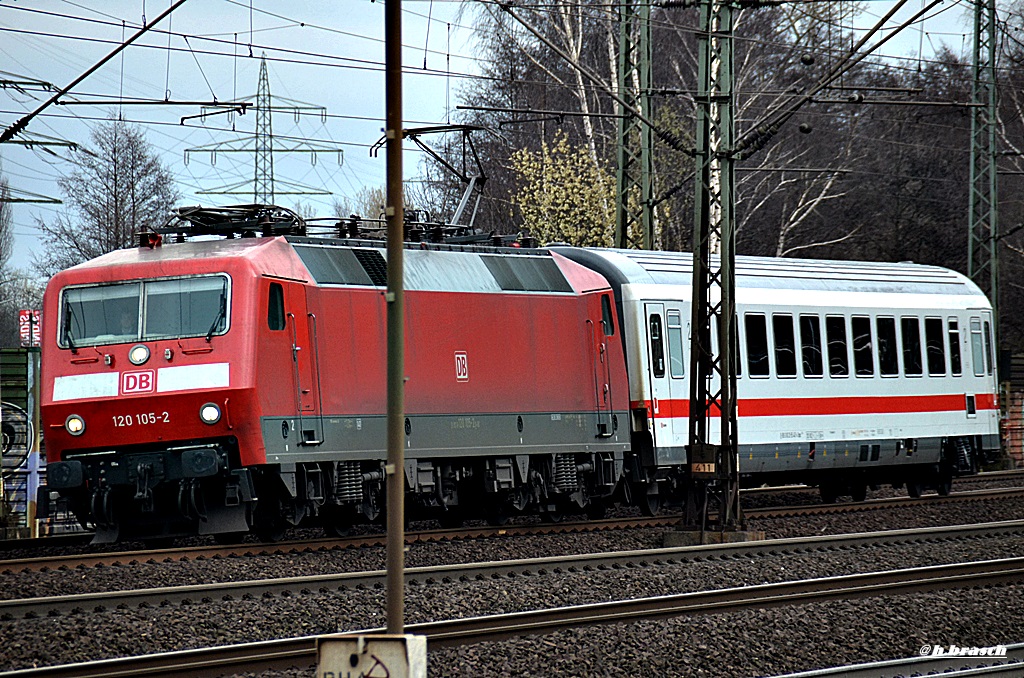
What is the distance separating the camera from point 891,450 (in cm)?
2419

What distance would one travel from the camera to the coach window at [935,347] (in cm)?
2486

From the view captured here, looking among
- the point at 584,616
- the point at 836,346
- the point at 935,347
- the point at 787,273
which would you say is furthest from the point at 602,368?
the point at 584,616

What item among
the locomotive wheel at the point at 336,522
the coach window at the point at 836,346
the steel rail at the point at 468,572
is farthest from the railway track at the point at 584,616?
the coach window at the point at 836,346

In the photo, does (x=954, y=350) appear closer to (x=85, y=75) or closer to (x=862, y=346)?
(x=862, y=346)

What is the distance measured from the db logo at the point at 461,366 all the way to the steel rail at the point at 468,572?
3869mm

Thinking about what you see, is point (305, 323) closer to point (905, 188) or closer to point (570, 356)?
point (570, 356)

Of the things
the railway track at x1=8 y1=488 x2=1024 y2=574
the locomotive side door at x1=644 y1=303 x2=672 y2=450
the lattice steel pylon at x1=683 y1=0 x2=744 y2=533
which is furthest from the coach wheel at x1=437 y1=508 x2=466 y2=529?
the lattice steel pylon at x1=683 y1=0 x2=744 y2=533

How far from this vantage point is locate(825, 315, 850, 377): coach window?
2327 cm

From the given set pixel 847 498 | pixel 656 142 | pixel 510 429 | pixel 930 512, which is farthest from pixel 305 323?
pixel 656 142

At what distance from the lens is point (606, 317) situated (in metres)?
20.3

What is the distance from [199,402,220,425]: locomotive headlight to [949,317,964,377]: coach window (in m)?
14.6

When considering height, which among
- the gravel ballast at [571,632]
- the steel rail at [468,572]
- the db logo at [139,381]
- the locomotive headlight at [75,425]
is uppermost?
the db logo at [139,381]

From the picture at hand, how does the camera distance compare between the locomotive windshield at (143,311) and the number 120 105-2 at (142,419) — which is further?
the locomotive windshield at (143,311)

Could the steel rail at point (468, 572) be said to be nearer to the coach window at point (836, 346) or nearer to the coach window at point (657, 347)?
the coach window at point (657, 347)
